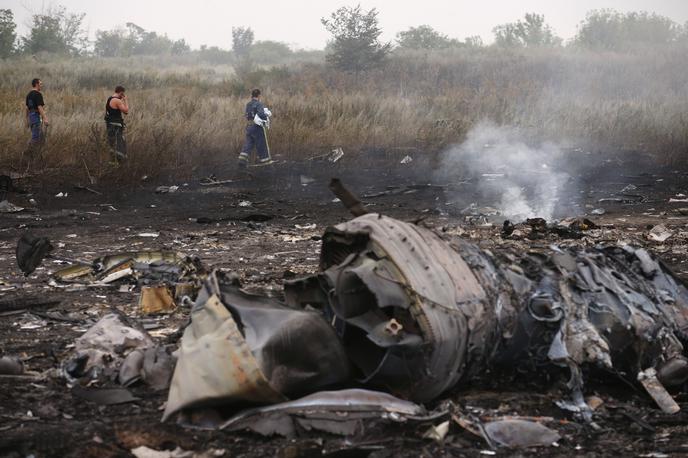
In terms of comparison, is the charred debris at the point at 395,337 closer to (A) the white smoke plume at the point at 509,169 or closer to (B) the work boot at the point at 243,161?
(A) the white smoke plume at the point at 509,169

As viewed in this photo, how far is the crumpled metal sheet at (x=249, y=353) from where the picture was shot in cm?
274

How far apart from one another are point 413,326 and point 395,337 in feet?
0.29

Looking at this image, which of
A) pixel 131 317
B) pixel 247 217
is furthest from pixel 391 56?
pixel 131 317

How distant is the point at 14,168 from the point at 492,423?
1077 centimetres

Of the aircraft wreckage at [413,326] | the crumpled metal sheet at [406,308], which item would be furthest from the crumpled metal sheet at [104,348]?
the crumpled metal sheet at [406,308]

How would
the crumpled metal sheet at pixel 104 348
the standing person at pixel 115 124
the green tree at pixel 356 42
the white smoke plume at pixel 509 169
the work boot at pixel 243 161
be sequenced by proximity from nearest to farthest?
the crumpled metal sheet at pixel 104 348
the white smoke plume at pixel 509 169
the standing person at pixel 115 124
the work boot at pixel 243 161
the green tree at pixel 356 42

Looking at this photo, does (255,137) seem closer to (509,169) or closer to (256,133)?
(256,133)

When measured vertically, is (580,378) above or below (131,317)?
above

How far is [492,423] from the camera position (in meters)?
2.98

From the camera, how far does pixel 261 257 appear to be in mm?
7074

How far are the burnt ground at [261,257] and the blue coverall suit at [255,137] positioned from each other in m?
0.39

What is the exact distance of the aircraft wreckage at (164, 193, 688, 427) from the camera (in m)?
2.85

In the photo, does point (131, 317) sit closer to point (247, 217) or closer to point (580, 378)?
point (580, 378)

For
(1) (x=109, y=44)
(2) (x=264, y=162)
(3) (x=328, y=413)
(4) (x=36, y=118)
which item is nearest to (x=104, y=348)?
(3) (x=328, y=413)
